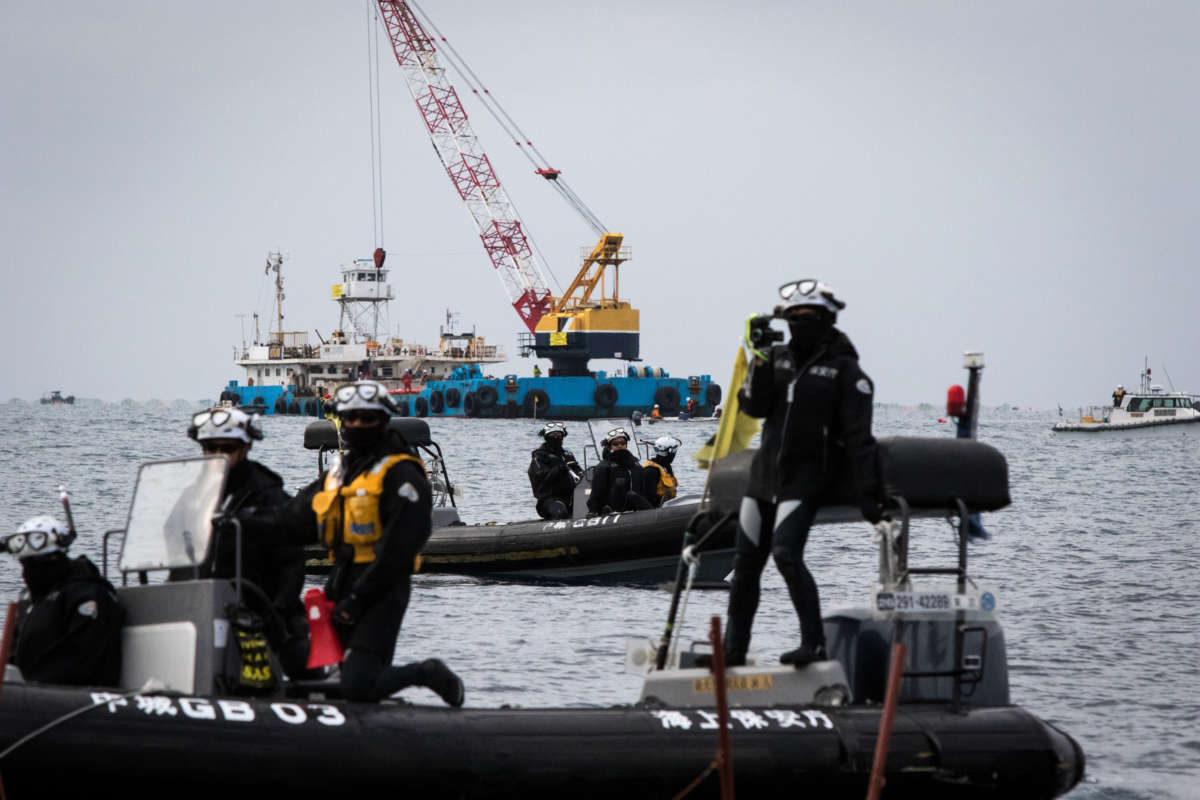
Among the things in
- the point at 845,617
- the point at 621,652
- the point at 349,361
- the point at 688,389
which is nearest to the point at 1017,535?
the point at 621,652

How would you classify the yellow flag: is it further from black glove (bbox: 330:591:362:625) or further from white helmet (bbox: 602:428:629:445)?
white helmet (bbox: 602:428:629:445)

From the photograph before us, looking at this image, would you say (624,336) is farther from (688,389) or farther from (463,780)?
(463,780)

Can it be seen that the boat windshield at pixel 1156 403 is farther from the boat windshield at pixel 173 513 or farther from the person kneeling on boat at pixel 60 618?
the person kneeling on boat at pixel 60 618

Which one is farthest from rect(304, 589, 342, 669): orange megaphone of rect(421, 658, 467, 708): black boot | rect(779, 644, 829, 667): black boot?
rect(779, 644, 829, 667): black boot

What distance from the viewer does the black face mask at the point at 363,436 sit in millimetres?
6445

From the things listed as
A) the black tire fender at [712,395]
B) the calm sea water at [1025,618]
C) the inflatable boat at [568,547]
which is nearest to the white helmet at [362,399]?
the calm sea water at [1025,618]

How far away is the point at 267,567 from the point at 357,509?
66 cm

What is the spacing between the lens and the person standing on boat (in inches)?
262

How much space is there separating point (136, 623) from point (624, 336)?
289 ft

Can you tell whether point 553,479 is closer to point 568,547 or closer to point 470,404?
point 568,547

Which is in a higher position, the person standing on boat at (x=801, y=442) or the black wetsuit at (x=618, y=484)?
the person standing on boat at (x=801, y=442)

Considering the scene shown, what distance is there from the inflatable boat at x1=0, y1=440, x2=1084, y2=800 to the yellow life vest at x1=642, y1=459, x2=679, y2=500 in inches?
371

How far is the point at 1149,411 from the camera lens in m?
79.3

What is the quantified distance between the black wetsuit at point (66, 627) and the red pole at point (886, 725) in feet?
9.77
